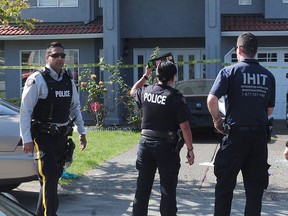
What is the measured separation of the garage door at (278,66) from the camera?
1794cm

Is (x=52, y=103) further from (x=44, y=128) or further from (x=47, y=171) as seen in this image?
(x=47, y=171)

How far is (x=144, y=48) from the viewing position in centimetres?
1922

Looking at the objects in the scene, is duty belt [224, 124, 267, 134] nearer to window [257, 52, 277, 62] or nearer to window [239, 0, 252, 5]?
window [257, 52, 277, 62]

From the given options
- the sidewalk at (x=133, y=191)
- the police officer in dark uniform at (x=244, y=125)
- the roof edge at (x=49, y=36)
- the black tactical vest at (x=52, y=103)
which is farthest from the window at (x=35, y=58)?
the police officer in dark uniform at (x=244, y=125)

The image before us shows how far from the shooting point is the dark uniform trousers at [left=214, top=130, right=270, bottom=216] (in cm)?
516

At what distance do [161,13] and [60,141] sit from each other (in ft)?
44.6

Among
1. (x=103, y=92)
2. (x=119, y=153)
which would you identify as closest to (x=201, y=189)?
(x=119, y=153)

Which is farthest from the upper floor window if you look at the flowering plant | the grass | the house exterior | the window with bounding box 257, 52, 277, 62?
the window with bounding box 257, 52, 277, 62

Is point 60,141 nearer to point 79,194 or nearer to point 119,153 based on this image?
point 79,194

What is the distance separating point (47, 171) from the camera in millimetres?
5219

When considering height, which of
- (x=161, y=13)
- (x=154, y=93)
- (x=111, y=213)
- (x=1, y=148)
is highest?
(x=161, y=13)

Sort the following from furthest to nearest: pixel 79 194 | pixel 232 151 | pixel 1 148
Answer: pixel 79 194, pixel 1 148, pixel 232 151

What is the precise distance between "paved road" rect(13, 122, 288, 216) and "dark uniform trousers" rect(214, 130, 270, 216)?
1283mm

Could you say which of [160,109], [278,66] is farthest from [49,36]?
[160,109]
